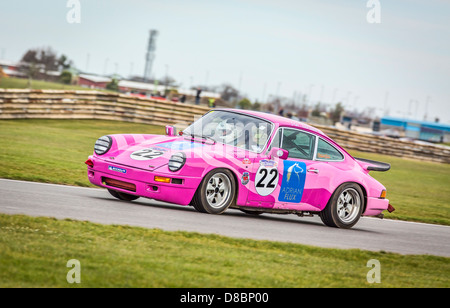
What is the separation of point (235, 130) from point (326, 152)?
5.12ft

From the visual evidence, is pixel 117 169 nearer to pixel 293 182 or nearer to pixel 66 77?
pixel 293 182

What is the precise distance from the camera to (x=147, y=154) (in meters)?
8.91

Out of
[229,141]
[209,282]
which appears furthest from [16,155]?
[209,282]

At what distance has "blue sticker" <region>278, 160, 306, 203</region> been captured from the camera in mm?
9586

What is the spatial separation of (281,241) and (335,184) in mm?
2417

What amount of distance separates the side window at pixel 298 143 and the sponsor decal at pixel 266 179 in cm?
50

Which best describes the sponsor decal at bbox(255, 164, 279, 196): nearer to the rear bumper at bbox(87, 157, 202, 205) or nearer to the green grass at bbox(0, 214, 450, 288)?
the rear bumper at bbox(87, 157, 202, 205)

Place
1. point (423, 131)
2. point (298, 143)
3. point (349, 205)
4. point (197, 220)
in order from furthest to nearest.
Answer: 1. point (423, 131)
2. point (349, 205)
3. point (298, 143)
4. point (197, 220)

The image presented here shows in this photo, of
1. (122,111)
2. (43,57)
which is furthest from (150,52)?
(122,111)

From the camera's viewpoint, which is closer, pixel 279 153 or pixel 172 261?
pixel 172 261

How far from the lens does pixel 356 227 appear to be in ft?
35.6

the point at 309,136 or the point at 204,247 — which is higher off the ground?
the point at 309,136
